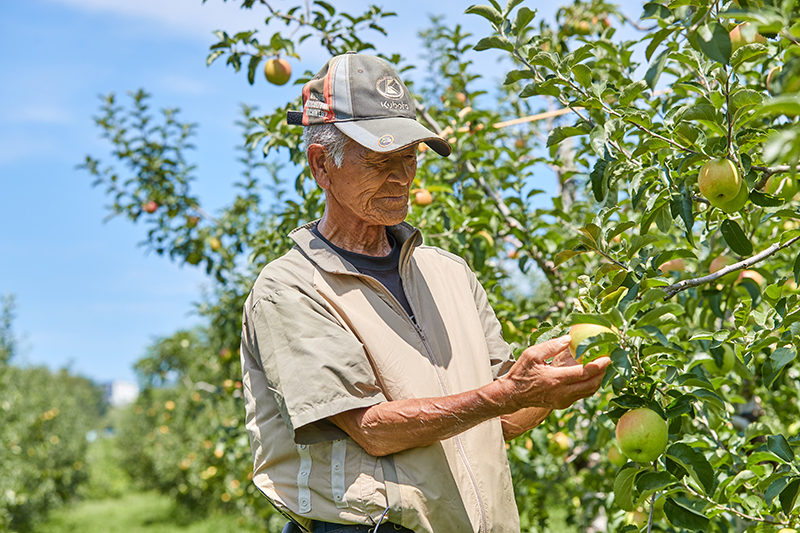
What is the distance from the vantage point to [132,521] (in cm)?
1208

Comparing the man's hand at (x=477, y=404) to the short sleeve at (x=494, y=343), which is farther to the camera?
the short sleeve at (x=494, y=343)

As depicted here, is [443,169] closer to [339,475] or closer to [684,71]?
[684,71]

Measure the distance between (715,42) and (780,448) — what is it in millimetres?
1000

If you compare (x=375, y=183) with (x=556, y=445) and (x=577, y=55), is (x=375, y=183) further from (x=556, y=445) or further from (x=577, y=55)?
(x=556, y=445)

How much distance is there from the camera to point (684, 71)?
9.20 feet

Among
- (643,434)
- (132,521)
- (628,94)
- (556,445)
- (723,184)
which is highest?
(628,94)

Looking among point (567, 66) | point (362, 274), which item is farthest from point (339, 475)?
Result: point (567, 66)

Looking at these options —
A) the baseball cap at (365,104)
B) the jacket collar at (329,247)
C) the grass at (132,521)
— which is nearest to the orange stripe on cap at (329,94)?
the baseball cap at (365,104)

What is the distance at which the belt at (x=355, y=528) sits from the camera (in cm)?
145

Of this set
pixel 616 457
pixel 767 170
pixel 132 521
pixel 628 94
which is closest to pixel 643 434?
pixel 767 170

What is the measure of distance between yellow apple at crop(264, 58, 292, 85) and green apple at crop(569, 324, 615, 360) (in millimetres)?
2464

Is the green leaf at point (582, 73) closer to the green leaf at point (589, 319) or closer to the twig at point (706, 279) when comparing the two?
the twig at point (706, 279)

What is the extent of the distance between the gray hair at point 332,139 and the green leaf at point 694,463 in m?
1.02

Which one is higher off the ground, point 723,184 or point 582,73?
point 582,73
